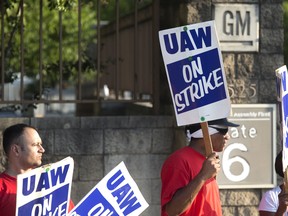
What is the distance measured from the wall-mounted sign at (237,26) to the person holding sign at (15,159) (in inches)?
129

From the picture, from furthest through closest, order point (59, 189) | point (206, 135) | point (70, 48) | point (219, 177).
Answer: point (70, 48) → point (219, 177) → point (206, 135) → point (59, 189)

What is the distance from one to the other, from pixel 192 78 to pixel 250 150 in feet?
9.07

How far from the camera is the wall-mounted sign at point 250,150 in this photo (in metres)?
8.59

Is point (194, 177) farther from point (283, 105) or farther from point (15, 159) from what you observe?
point (15, 159)

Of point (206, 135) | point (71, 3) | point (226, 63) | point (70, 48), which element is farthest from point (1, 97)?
point (70, 48)

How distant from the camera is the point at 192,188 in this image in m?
5.74

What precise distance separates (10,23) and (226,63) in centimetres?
252

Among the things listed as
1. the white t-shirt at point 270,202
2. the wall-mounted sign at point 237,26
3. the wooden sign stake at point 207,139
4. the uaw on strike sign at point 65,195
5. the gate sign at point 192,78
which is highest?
the wall-mounted sign at point 237,26

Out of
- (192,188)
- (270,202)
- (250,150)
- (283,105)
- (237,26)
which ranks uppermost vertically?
(237,26)

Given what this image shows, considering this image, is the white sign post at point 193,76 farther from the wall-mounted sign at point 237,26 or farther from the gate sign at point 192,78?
the wall-mounted sign at point 237,26

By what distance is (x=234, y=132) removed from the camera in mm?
8602

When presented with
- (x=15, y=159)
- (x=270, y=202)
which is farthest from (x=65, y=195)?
(x=270, y=202)

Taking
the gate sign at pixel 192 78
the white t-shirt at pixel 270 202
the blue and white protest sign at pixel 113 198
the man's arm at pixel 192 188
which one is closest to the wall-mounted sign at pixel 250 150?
the white t-shirt at pixel 270 202

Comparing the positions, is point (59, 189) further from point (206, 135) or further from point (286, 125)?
point (286, 125)
